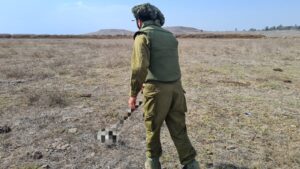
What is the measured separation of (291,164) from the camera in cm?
538

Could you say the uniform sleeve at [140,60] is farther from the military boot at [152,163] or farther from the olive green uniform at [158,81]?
the military boot at [152,163]

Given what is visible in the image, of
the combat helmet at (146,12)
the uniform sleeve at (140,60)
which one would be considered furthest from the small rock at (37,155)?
the combat helmet at (146,12)

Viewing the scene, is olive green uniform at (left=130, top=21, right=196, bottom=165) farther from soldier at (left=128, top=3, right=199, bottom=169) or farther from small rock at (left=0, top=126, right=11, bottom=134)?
small rock at (left=0, top=126, right=11, bottom=134)

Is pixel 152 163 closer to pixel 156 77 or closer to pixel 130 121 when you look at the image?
pixel 156 77

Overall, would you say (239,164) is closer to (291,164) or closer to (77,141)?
(291,164)

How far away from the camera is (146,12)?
445 cm

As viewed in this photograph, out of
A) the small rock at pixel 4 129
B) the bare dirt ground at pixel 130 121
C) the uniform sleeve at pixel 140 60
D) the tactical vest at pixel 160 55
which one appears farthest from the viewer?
the small rock at pixel 4 129

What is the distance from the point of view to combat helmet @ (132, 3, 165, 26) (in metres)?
4.45

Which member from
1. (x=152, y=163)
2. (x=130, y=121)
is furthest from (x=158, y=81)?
(x=130, y=121)

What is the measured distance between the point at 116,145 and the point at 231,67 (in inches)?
407

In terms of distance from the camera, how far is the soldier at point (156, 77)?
4.30 m

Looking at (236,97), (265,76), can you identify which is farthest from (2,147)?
(265,76)

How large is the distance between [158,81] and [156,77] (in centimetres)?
5

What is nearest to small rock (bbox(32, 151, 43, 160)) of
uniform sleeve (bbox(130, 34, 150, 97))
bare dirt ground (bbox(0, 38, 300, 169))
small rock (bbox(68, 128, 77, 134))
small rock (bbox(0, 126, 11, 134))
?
bare dirt ground (bbox(0, 38, 300, 169))
